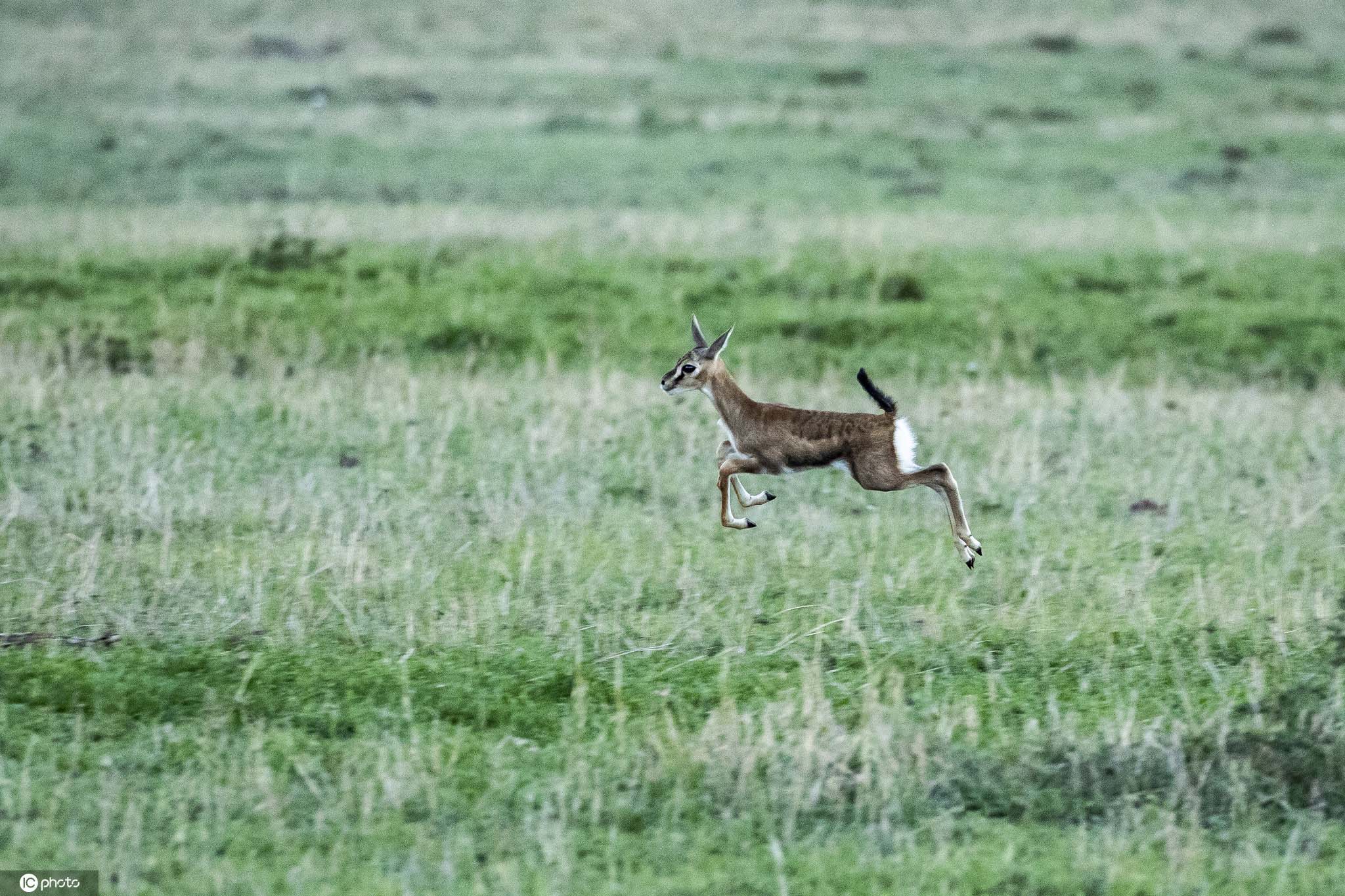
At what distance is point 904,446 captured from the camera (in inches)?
322

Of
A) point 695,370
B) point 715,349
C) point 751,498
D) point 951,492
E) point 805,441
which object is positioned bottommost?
point 751,498

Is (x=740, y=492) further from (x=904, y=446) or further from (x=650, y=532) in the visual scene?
(x=650, y=532)

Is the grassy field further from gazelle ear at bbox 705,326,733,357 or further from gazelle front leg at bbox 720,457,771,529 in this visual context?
gazelle ear at bbox 705,326,733,357

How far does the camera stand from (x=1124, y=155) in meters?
29.9

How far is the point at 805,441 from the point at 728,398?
1.56 feet

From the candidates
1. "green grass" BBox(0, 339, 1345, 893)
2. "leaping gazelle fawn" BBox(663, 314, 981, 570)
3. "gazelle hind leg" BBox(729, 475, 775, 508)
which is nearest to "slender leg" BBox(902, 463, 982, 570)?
"leaping gazelle fawn" BBox(663, 314, 981, 570)

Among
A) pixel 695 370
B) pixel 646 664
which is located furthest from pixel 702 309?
pixel 646 664

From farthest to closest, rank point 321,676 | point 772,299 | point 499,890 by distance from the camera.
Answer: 1. point 772,299
2. point 321,676
3. point 499,890

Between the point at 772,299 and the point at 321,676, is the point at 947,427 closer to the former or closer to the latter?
the point at 772,299

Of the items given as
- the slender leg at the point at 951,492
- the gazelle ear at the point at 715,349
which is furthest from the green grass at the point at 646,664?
the gazelle ear at the point at 715,349

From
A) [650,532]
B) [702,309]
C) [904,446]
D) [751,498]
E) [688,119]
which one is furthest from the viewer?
[688,119]

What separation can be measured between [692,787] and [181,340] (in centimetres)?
1117

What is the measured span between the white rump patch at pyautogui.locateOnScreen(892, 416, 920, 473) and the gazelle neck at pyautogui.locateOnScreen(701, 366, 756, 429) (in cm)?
72

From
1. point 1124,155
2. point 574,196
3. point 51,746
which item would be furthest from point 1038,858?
point 1124,155
